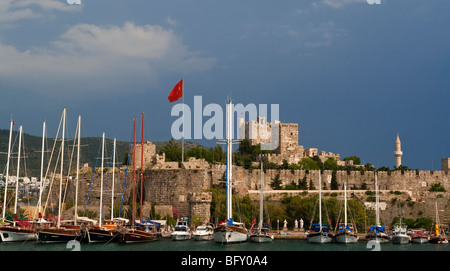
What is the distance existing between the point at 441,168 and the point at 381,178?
42.3ft

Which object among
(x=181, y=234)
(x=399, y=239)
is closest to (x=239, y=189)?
(x=181, y=234)

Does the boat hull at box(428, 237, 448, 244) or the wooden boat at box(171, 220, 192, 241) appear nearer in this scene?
the wooden boat at box(171, 220, 192, 241)

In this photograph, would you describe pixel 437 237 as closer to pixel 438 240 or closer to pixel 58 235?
pixel 438 240

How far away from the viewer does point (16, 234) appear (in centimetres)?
3628

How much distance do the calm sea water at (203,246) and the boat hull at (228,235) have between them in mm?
337

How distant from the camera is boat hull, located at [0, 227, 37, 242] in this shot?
3594 centimetres

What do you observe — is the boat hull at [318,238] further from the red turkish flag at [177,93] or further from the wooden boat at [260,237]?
the red turkish flag at [177,93]

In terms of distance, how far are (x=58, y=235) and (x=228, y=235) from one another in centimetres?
959

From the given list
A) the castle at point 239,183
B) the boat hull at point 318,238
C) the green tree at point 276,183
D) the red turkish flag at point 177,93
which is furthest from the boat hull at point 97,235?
the green tree at point 276,183

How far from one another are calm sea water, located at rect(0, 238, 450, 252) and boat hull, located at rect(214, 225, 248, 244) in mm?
337

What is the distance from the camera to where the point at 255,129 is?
6875cm

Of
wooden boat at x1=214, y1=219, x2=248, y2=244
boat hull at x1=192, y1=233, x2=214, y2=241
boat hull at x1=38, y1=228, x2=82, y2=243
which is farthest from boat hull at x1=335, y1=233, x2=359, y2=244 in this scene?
boat hull at x1=38, y1=228, x2=82, y2=243

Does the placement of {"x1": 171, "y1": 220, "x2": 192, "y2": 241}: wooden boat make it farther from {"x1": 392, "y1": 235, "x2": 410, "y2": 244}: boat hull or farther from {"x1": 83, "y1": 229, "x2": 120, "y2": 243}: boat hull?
{"x1": 392, "y1": 235, "x2": 410, "y2": 244}: boat hull
